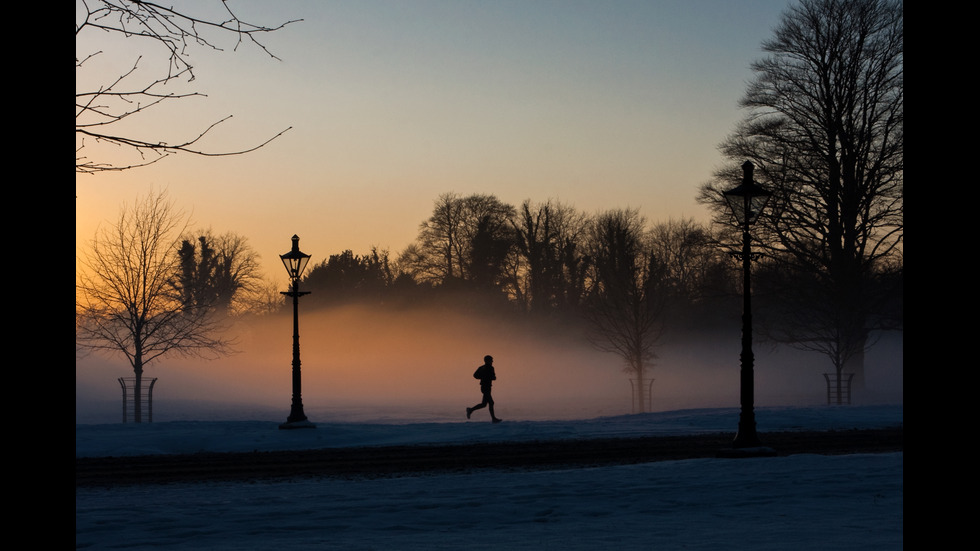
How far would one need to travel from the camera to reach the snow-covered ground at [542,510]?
276 inches

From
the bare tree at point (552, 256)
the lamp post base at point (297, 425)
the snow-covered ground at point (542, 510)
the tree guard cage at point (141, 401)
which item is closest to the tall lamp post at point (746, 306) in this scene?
the snow-covered ground at point (542, 510)

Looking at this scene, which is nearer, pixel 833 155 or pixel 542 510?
pixel 542 510

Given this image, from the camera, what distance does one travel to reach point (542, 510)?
861 cm

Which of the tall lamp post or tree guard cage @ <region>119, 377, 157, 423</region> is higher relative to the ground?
the tall lamp post

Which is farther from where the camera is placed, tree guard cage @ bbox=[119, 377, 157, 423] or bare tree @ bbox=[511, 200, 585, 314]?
bare tree @ bbox=[511, 200, 585, 314]

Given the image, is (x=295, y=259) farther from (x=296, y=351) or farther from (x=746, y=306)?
(x=746, y=306)

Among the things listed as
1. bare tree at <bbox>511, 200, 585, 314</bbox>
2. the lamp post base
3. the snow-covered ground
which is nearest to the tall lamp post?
the snow-covered ground

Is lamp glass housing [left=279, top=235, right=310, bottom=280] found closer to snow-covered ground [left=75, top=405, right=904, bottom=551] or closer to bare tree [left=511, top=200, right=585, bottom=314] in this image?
snow-covered ground [left=75, top=405, right=904, bottom=551]

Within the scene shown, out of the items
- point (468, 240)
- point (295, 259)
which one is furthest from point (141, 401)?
point (468, 240)

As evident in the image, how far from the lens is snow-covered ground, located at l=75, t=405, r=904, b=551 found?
23.0ft

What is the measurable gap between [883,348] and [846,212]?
28.7 metres

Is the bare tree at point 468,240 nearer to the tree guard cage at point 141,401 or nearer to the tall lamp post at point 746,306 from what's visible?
the tree guard cage at point 141,401
